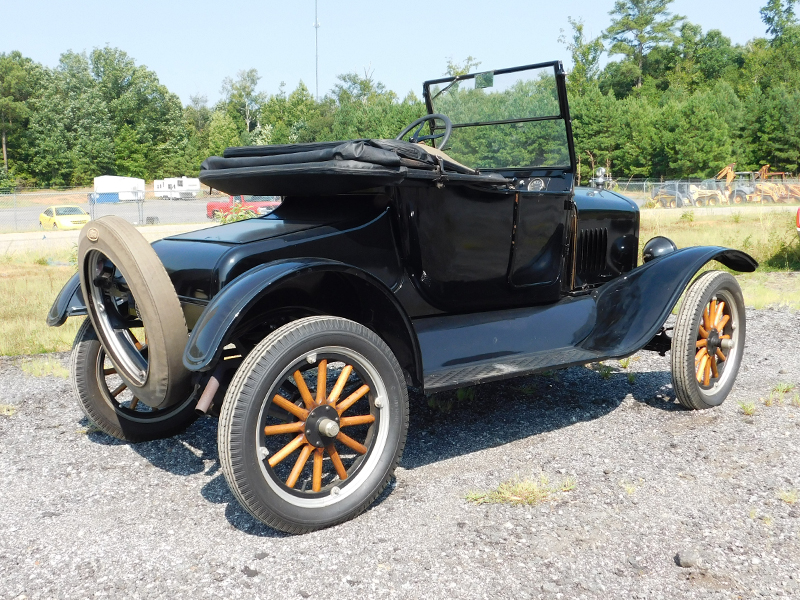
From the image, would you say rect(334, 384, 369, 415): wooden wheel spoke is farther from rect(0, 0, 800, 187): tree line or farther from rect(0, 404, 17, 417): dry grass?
rect(0, 0, 800, 187): tree line

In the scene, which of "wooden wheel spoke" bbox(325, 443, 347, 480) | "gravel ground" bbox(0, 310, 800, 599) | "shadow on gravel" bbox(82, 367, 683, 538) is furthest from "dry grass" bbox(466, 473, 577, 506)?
"wooden wheel spoke" bbox(325, 443, 347, 480)

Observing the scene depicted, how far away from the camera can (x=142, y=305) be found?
9.24 ft

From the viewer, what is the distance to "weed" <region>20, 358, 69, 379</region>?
5363 millimetres

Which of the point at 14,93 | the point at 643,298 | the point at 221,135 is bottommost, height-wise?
the point at 643,298

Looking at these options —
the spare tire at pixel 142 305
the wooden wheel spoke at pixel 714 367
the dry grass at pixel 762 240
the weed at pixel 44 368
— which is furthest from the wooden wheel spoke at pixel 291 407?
the dry grass at pixel 762 240

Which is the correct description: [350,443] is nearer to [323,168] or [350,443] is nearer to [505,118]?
[323,168]

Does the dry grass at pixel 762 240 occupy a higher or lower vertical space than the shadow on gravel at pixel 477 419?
higher

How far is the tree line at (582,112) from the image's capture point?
43281 mm

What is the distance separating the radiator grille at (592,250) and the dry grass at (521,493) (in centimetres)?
173

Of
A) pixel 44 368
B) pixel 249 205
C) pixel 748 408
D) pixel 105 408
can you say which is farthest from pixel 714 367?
pixel 249 205

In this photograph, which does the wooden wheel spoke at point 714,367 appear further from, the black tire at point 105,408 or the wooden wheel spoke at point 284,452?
the black tire at point 105,408

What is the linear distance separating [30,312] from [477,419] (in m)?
5.59

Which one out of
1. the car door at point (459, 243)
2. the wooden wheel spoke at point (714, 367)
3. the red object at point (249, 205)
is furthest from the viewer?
the red object at point (249, 205)

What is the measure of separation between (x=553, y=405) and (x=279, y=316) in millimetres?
1938
